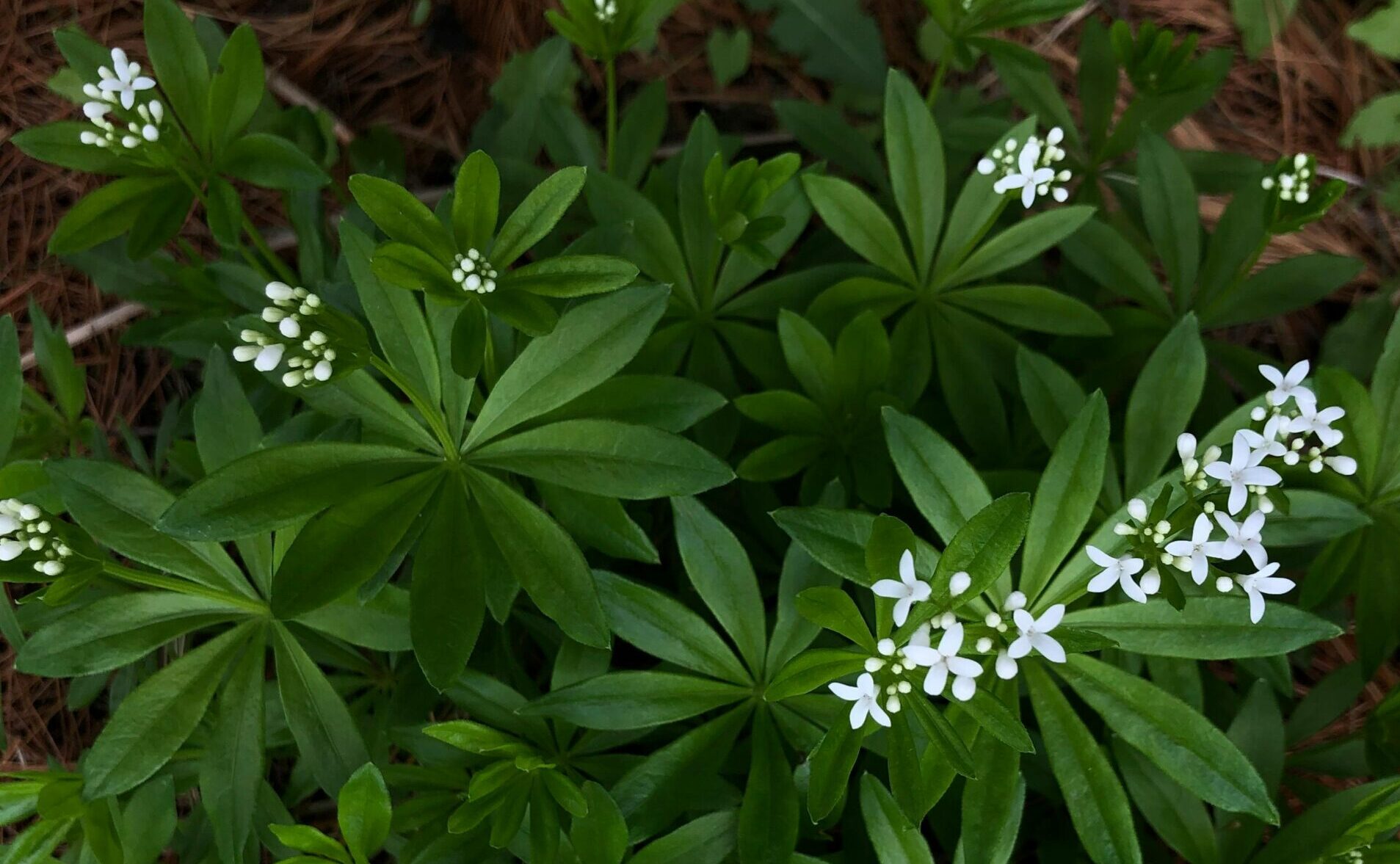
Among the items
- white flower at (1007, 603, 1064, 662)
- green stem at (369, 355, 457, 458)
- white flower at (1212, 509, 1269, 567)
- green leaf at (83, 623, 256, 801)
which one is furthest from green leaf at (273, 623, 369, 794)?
white flower at (1212, 509, 1269, 567)

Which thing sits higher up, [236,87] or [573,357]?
[236,87]

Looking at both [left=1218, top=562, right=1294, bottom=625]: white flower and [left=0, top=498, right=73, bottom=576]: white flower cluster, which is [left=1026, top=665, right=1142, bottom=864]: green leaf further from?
[left=0, top=498, right=73, bottom=576]: white flower cluster

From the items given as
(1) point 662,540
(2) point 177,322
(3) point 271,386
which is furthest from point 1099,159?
(2) point 177,322

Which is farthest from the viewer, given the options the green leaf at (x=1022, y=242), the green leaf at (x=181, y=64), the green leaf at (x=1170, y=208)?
the green leaf at (x=1170, y=208)

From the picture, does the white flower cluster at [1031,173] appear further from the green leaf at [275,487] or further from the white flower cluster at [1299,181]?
the green leaf at [275,487]

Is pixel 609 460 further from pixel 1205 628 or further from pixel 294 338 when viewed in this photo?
pixel 1205 628

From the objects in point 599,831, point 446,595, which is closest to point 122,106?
point 446,595

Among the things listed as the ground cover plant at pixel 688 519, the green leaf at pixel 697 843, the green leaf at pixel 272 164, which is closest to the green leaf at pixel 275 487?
the ground cover plant at pixel 688 519
